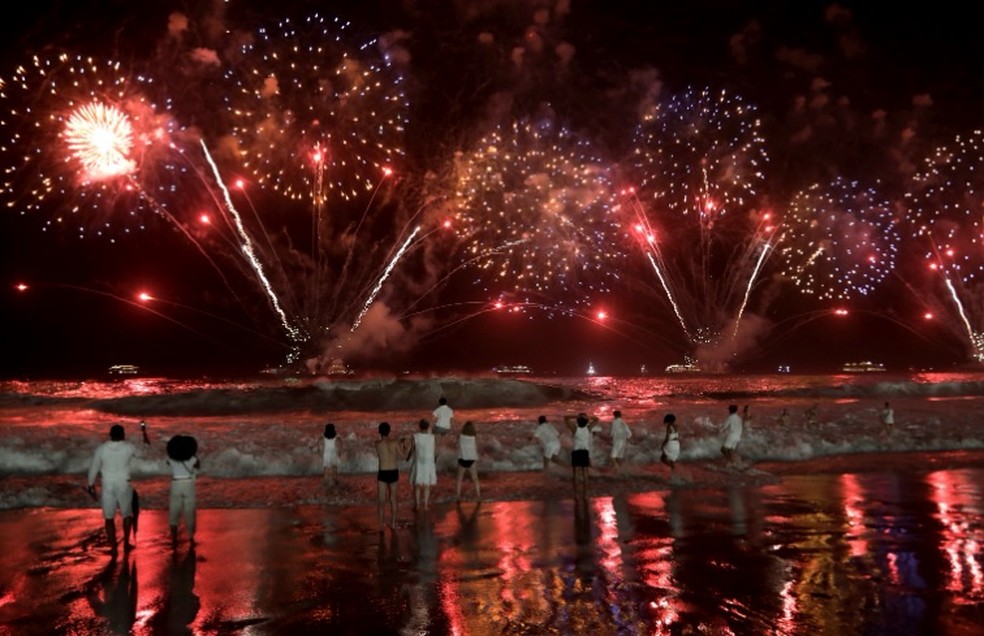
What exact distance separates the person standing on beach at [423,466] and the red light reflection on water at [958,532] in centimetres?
770

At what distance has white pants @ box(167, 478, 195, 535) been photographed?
11805 mm

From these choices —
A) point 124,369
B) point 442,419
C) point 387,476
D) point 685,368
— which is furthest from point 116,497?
point 124,369

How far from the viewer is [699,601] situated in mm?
8844

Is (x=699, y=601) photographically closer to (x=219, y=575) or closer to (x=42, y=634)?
(x=219, y=575)

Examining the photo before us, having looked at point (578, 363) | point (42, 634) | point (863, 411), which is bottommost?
point (42, 634)

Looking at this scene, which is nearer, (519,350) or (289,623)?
(289,623)

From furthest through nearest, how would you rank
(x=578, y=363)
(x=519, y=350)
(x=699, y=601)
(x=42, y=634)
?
1. (x=519, y=350)
2. (x=578, y=363)
3. (x=699, y=601)
4. (x=42, y=634)

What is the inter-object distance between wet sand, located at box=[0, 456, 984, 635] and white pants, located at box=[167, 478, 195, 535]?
41cm

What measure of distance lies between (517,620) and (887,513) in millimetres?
8218

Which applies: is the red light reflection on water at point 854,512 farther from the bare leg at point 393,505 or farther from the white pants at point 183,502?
the white pants at point 183,502

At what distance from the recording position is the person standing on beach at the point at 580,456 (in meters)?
15.7

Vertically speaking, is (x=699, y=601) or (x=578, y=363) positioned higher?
(x=578, y=363)

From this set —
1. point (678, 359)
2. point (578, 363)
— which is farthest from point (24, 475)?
point (678, 359)

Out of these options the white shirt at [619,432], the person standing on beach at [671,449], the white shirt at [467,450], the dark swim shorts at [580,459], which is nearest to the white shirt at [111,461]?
the white shirt at [467,450]
